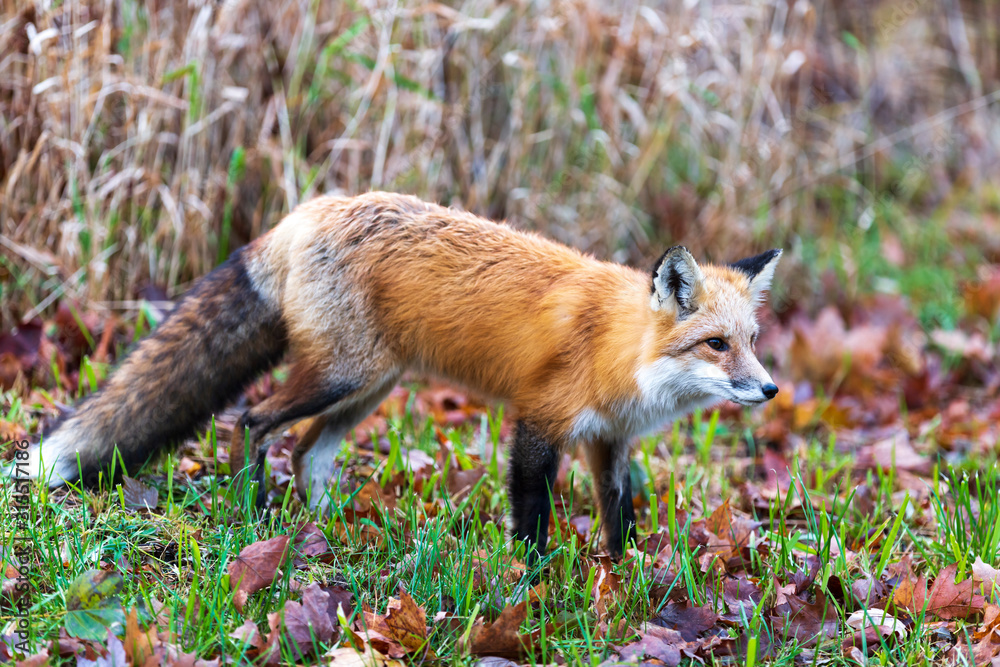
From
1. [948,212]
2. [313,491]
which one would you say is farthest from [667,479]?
[948,212]

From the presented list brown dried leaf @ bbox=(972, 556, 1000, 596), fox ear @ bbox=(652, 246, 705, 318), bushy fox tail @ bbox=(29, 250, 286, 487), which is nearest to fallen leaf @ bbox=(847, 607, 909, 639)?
brown dried leaf @ bbox=(972, 556, 1000, 596)

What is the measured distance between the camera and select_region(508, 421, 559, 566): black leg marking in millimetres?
3363

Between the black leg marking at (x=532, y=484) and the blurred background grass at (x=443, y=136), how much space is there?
2.22 m

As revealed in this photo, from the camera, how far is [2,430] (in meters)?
3.69

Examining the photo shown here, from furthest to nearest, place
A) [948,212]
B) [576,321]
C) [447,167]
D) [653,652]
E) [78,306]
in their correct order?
1. [948,212]
2. [447,167]
3. [78,306]
4. [576,321]
5. [653,652]

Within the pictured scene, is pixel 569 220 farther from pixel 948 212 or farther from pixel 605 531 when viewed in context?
pixel 948 212

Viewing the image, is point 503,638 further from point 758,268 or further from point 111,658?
point 758,268

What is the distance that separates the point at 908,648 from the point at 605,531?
130 cm

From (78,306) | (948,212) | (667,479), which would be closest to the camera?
(667,479)

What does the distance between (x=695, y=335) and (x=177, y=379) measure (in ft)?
6.76

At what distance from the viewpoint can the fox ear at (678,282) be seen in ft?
10.7

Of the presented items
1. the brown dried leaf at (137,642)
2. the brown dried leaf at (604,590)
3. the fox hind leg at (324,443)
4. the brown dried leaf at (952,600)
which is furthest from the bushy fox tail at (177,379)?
the brown dried leaf at (952,600)

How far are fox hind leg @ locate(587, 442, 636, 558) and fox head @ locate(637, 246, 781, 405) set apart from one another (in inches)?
16.9

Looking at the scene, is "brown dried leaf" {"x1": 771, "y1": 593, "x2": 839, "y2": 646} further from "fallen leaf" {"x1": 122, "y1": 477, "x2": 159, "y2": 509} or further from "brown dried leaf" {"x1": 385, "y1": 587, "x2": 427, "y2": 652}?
"fallen leaf" {"x1": 122, "y1": 477, "x2": 159, "y2": 509}
